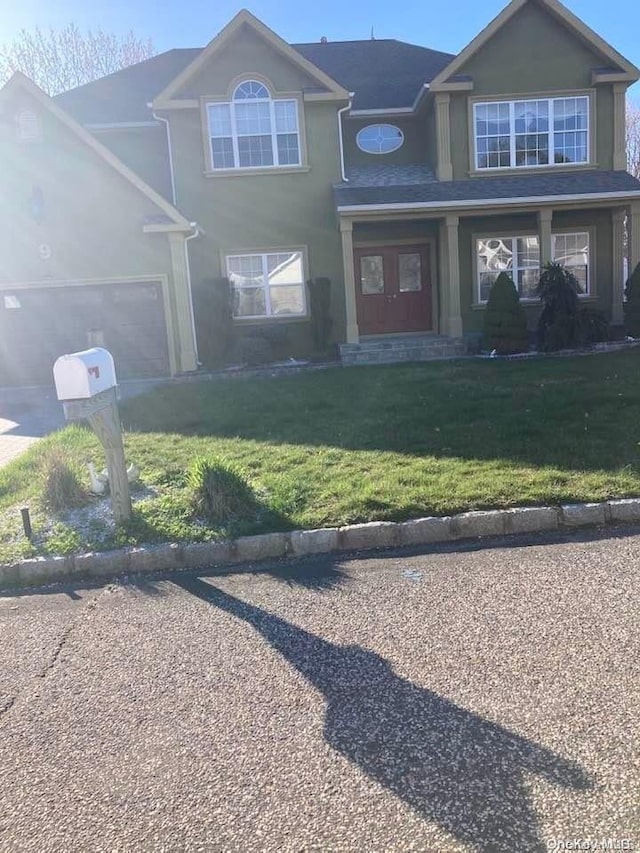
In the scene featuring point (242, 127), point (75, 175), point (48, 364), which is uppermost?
point (242, 127)

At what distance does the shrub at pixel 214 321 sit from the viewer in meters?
15.9

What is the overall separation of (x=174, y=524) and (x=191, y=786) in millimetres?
3015

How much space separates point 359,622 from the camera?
159 inches

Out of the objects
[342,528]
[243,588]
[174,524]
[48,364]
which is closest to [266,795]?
[243,588]

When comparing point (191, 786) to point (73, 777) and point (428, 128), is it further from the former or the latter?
point (428, 128)

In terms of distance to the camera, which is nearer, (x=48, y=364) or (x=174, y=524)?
(x=174, y=524)

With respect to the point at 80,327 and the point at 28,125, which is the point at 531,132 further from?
the point at 80,327

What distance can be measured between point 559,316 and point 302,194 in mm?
6773

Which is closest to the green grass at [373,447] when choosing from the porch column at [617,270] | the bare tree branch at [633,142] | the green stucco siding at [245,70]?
the porch column at [617,270]

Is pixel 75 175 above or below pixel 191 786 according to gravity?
above

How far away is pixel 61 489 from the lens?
636 cm

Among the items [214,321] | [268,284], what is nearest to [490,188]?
[268,284]

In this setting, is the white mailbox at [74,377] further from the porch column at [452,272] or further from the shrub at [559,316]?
the porch column at [452,272]

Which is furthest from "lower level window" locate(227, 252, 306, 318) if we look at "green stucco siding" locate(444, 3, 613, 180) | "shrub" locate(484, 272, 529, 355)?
"green stucco siding" locate(444, 3, 613, 180)
